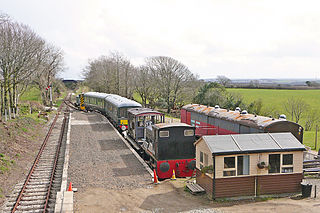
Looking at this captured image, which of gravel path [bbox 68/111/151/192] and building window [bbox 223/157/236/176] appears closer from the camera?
building window [bbox 223/157/236/176]

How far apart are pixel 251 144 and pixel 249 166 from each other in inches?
37.0

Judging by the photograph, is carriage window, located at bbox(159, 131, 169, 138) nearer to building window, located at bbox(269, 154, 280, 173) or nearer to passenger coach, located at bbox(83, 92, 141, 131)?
building window, located at bbox(269, 154, 280, 173)

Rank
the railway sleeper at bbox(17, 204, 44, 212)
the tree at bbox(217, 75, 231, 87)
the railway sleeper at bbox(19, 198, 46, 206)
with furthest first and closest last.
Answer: the tree at bbox(217, 75, 231, 87)
the railway sleeper at bbox(19, 198, 46, 206)
the railway sleeper at bbox(17, 204, 44, 212)

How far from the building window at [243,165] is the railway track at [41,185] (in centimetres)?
759

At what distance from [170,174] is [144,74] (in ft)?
130

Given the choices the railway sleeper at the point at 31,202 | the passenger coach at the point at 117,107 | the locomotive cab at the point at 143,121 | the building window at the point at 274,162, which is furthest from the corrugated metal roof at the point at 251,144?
the passenger coach at the point at 117,107

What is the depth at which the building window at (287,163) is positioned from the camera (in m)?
12.1

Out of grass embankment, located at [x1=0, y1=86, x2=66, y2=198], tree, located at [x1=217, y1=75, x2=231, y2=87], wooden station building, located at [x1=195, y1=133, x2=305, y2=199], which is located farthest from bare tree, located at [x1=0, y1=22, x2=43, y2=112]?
tree, located at [x1=217, y1=75, x2=231, y2=87]

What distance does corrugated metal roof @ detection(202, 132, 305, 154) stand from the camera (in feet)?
38.3

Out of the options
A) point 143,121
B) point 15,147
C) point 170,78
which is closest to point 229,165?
point 143,121

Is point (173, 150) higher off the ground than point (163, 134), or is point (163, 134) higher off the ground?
point (163, 134)

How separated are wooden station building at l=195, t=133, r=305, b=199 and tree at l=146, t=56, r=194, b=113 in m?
39.6

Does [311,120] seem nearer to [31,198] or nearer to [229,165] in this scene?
[229,165]

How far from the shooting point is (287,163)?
12164mm
